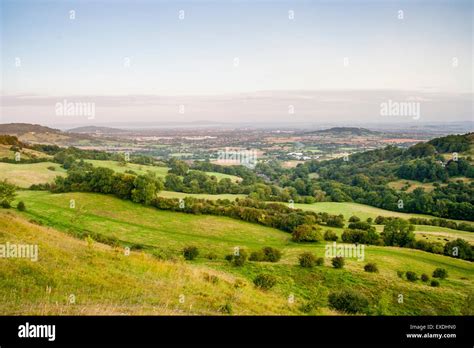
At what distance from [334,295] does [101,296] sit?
250 inches

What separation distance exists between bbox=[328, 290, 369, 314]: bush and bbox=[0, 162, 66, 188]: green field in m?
15.4

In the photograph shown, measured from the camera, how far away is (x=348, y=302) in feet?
29.6

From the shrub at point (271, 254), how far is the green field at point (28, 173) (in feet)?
39.4

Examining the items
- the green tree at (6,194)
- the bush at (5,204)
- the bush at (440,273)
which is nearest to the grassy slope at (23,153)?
the green tree at (6,194)

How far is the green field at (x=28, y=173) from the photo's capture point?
55.4 ft

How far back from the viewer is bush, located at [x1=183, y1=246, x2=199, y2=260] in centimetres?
1335

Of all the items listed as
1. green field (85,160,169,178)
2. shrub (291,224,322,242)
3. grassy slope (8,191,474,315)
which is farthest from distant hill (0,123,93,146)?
shrub (291,224,322,242)

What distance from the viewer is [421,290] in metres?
11.5

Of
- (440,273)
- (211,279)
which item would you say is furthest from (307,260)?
(211,279)

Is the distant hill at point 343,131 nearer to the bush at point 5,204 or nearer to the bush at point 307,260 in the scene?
the bush at point 307,260

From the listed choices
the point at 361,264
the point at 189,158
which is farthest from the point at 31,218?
the point at 361,264

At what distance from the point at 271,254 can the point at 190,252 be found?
3.34 m

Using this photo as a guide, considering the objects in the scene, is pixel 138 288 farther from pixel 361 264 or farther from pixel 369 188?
pixel 369 188
